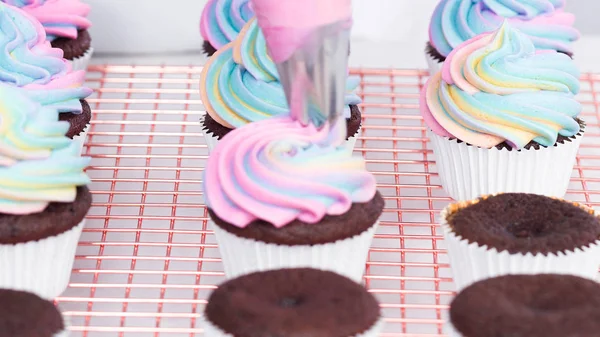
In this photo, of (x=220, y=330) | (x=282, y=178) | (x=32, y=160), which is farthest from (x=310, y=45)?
(x=32, y=160)

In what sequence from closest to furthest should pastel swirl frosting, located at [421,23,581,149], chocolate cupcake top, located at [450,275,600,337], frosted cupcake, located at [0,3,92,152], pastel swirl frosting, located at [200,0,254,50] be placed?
chocolate cupcake top, located at [450,275,600,337] → pastel swirl frosting, located at [421,23,581,149] → frosted cupcake, located at [0,3,92,152] → pastel swirl frosting, located at [200,0,254,50]

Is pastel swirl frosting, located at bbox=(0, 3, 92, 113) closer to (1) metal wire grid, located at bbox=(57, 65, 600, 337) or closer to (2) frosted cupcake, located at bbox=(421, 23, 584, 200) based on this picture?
(1) metal wire grid, located at bbox=(57, 65, 600, 337)

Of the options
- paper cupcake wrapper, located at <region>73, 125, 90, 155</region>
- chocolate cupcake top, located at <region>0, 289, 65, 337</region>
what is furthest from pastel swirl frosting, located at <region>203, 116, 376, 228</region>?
paper cupcake wrapper, located at <region>73, 125, 90, 155</region>

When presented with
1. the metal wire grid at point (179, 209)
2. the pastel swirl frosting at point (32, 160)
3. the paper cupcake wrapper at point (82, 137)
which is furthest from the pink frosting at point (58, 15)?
the pastel swirl frosting at point (32, 160)

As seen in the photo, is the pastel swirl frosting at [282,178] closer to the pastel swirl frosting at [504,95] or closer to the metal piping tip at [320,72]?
the metal piping tip at [320,72]

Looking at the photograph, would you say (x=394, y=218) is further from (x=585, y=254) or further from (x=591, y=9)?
(x=591, y=9)

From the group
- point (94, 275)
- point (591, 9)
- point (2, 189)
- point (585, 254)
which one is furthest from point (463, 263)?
point (591, 9)
